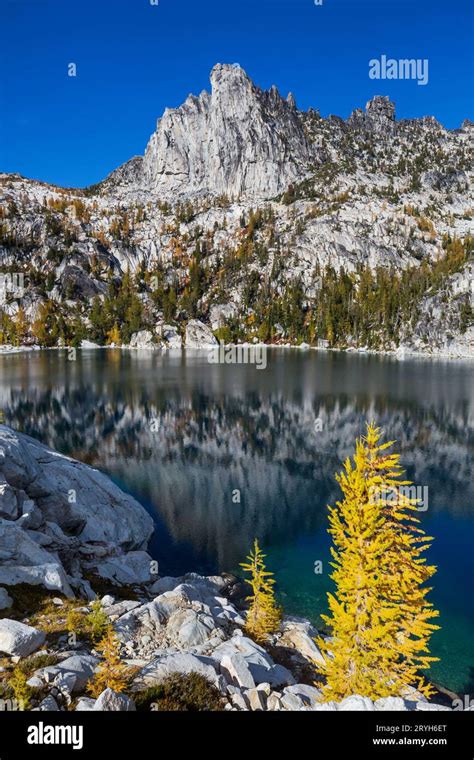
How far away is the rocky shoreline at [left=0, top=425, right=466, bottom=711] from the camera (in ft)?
34.6

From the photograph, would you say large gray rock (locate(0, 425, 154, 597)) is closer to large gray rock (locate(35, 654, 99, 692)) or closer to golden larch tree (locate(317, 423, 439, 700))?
large gray rock (locate(35, 654, 99, 692))

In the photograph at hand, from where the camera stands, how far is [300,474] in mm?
42406

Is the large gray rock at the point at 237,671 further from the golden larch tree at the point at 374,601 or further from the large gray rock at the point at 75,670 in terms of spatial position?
the large gray rock at the point at 75,670

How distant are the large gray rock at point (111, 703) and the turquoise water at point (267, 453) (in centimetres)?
1472

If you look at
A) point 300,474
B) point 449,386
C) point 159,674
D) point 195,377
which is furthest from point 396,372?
point 159,674

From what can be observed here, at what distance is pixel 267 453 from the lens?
1914 inches

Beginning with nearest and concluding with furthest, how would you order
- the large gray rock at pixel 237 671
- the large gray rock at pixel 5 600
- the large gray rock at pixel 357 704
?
the large gray rock at pixel 357 704, the large gray rock at pixel 237 671, the large gray rock at pixel 5 600

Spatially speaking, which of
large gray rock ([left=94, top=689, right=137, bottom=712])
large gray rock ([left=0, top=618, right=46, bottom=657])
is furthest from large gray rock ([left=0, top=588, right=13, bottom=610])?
large gray rock ([left=94, top=689, right=137, bottom=712])

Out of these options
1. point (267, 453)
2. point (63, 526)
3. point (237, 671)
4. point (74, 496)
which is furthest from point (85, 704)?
point (267, 453)

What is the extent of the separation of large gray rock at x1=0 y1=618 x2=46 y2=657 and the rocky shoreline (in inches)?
1.1

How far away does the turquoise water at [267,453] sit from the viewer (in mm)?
26881

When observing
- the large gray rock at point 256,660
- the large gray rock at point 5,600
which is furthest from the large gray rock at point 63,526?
the large gray rock at point 256,660
